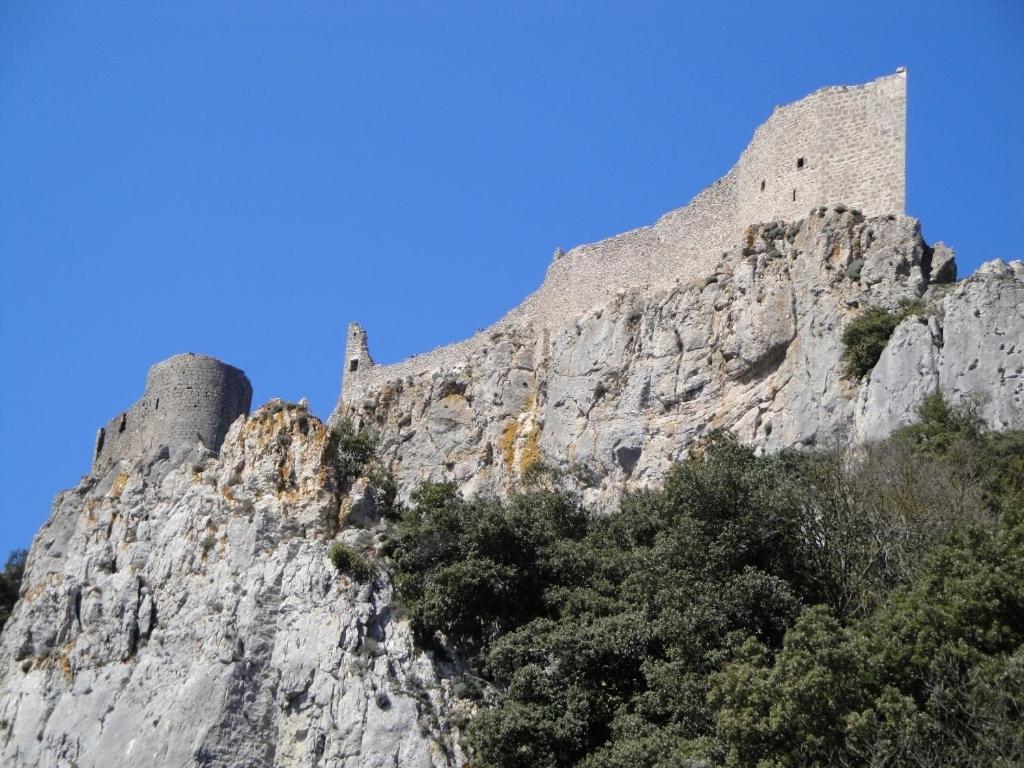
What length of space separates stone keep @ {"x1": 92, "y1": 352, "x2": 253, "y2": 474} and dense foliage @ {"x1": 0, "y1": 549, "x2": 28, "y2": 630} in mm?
5138

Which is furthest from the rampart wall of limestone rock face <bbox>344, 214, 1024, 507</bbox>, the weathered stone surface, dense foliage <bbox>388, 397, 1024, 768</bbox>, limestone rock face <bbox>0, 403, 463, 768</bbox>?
limestone rock face <bbox>0, 403, 463, 768</bbox>

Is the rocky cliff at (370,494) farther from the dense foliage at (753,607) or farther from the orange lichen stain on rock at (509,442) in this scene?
Result: the dense foliage at (753,607)

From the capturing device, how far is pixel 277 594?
28438 mm

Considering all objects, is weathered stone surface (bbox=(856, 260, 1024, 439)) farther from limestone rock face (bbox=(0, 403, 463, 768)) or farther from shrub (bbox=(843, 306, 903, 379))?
limestone rock face (bbox=(0, 403, 463, 768))

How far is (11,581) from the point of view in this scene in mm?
47125

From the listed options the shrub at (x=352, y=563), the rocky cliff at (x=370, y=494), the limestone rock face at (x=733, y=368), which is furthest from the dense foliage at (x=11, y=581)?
the shrub at (x=352, y=563)

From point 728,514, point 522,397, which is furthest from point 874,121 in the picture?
point 728,514

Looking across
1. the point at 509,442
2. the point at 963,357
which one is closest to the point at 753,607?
the point at 963,357

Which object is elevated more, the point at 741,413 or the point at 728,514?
the point at 741,413

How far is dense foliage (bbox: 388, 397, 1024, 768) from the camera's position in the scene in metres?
19.5

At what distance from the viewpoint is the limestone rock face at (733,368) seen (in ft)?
102

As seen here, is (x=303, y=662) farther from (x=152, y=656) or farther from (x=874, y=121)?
(x=874, y=121)

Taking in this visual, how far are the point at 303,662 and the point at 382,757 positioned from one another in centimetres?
260

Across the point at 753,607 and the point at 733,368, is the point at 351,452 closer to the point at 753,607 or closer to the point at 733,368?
the point at 733,368
